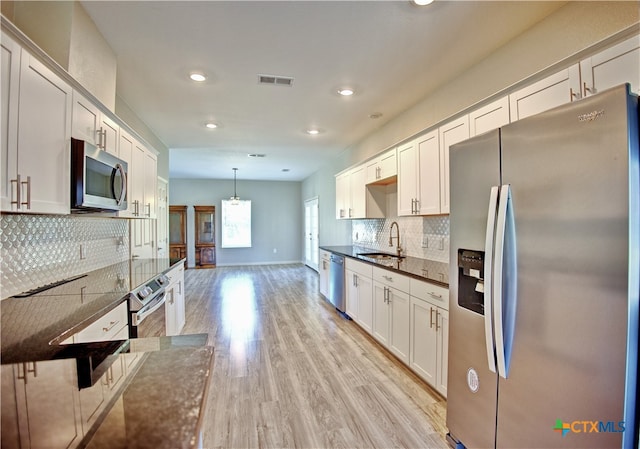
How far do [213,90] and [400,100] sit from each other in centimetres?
205

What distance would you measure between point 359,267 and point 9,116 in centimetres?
326

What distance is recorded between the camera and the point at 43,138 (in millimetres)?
1545

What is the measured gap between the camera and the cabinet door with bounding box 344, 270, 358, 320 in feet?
12.8

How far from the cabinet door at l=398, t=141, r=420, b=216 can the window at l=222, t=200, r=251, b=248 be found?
22.4 feet

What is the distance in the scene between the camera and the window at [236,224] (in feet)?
30.6

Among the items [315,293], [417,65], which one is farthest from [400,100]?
[315,293]

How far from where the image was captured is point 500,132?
150cm

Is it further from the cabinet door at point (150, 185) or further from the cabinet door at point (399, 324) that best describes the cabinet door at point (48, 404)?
the cabinet door at point (150, 185)

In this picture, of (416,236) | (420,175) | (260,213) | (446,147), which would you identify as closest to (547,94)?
(446,147)

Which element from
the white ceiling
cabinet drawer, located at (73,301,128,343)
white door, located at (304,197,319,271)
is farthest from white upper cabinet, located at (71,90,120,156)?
white door, located at (304,197,319,271)

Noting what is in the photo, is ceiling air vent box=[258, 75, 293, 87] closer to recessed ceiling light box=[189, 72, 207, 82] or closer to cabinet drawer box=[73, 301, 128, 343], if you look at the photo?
recessed ceiling light box=[189, 72, 207, 82]

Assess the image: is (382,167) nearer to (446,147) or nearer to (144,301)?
(446,147)

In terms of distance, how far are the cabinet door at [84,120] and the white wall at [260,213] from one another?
7350 mm

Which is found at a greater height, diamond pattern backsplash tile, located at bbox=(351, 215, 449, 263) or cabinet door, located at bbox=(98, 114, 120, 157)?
cabinet door, located at bbox=(98, 114, 120, 157)
